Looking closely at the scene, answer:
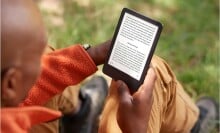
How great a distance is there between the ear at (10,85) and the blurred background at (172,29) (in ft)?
3.18

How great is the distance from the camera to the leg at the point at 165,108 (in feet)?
3.40

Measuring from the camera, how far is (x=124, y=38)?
0.99m

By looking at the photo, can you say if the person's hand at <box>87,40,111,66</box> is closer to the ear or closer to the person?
the person

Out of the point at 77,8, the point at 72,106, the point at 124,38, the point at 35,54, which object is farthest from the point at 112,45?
the point at 77,8

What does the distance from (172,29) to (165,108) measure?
77 centimetres

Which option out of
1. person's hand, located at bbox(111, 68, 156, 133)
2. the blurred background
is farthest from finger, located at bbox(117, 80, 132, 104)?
the blurred background

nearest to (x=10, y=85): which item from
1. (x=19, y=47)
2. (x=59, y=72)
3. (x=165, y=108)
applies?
(x=19, y=47)

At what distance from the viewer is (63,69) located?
3.30 feet

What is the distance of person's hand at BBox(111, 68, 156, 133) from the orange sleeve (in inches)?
3.6

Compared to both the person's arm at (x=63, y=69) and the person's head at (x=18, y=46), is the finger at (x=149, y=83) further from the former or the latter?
the person's head at (x=18, y=46)

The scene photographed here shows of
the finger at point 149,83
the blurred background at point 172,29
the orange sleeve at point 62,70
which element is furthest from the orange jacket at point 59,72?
the blurred background at point 172,29

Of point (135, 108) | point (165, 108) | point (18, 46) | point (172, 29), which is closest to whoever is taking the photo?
point (18, 46)

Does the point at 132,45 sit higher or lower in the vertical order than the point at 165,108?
higher

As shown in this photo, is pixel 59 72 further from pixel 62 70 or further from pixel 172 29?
pixel 172 29
